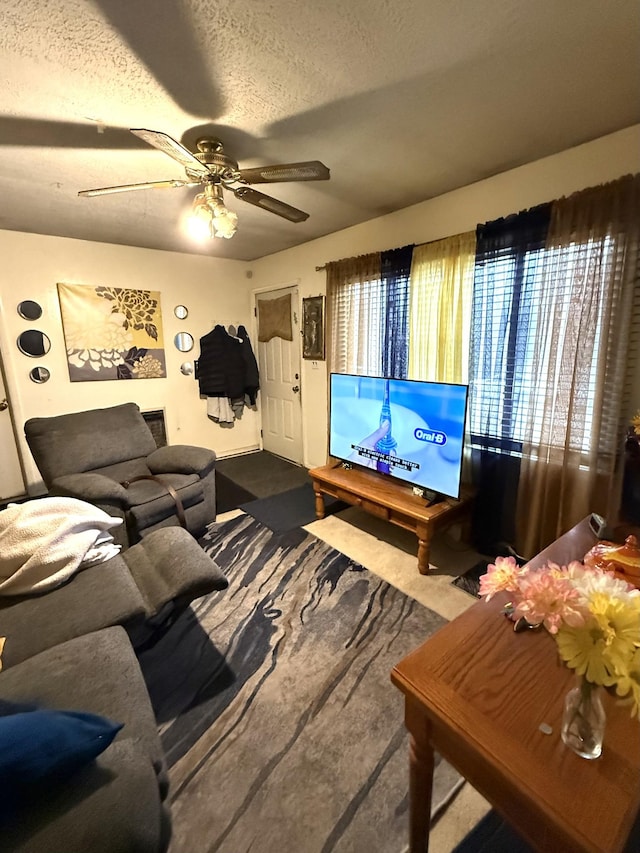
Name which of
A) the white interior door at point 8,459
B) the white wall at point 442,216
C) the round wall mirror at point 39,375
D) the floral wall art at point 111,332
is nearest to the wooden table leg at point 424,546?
the white wall at point 442,216

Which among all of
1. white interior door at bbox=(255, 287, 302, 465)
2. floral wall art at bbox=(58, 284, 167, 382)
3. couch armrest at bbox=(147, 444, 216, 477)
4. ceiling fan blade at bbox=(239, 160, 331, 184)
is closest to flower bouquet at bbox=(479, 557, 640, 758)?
ceiling fan blade at bbox=(239, 160, 331, 184)

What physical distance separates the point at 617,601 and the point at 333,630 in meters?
1.49

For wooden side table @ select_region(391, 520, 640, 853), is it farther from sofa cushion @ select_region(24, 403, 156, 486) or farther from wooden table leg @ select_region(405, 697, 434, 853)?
sofa cushion @ select_region(24, 403, 156, 486)

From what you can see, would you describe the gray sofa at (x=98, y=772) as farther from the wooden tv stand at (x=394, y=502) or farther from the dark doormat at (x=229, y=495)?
the dark doormat at (x=229, y=495)

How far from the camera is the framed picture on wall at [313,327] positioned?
3605mm

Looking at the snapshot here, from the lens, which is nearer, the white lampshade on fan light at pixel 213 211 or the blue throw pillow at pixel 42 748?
the blue throw pillow at pixel 42 748

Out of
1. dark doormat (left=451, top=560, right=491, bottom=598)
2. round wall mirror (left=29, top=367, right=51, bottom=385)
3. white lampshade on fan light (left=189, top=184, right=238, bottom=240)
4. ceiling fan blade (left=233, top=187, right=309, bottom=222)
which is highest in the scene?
ceiling fan blade (left=233, top=187, right=309, bottom=222)

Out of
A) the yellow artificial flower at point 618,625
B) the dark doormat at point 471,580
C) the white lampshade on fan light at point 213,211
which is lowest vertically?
the dark doormat at point 471,580

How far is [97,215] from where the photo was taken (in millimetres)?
2764

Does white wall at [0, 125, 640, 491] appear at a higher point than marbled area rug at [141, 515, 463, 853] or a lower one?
higher

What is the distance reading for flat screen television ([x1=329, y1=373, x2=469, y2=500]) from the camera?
2201 millimetres

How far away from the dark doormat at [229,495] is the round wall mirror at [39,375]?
181cm

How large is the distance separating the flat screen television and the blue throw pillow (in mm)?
1922

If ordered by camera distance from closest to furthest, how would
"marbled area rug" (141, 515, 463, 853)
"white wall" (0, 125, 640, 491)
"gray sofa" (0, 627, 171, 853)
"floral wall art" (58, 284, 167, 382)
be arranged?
"gray sofa" (0, 627, 171, 853) → "marbled area rug" (141, 515, 463, 853) → "white wall" (0, 125, 640, 491) → "floral wall art" (58, 284, 167, 382)
